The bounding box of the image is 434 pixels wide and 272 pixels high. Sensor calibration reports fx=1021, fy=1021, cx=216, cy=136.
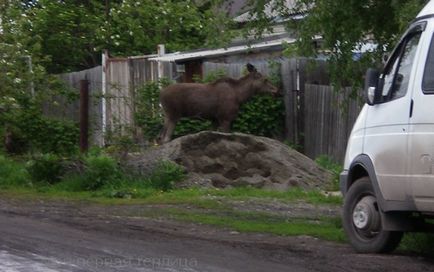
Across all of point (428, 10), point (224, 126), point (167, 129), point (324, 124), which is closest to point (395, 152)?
point (428, 10)

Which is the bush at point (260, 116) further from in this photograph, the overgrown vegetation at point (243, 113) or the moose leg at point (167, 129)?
the moose leg at point (167, 129)

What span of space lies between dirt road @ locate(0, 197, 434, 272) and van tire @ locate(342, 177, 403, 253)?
15cm

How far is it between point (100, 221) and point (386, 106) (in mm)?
4243

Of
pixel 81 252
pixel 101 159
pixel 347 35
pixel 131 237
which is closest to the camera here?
pixel 81 252

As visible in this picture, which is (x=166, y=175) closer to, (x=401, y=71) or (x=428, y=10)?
(x=401, y=71)

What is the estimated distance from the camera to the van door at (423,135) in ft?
30.0

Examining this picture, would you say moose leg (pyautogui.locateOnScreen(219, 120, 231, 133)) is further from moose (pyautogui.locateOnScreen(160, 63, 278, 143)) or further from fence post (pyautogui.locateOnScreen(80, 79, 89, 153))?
fence post (pyautogui.locateOnScreen(80, 79, 89, 153))

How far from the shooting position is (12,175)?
17297mm

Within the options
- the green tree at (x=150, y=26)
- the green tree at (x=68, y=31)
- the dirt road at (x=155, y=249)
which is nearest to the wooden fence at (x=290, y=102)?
the green tree at (x=150, y=26)

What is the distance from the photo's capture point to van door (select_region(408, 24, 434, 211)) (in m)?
9.15

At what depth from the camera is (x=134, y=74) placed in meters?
21.9

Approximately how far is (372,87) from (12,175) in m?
8.61

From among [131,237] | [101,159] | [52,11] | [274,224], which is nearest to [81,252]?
[131,237]

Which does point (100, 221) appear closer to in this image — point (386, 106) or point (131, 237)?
point (131, 237)
